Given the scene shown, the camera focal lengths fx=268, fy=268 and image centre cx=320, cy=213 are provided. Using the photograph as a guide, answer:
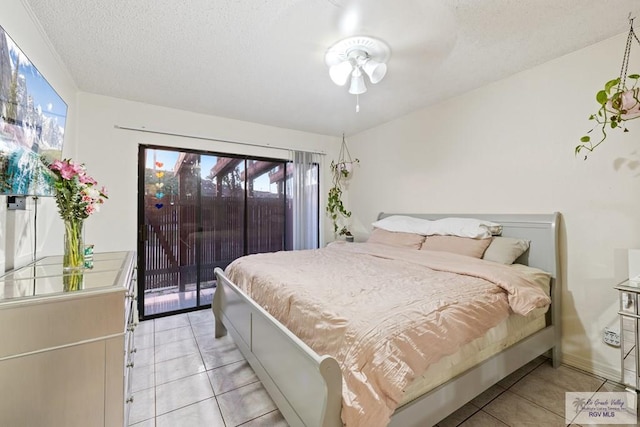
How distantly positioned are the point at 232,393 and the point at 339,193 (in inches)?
133

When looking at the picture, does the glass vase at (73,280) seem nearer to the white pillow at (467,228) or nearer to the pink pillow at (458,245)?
the pink pillow at (458,245)

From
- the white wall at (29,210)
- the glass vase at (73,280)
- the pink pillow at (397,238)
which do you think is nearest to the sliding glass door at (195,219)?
the white wall at (29,210)

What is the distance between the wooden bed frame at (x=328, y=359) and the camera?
1158 mm

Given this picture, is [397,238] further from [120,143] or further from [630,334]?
[120,143]

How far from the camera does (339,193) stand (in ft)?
15.4

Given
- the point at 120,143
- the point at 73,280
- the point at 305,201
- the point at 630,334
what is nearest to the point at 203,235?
the point at 120,143

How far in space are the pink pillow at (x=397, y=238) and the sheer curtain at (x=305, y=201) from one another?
3.97 feet

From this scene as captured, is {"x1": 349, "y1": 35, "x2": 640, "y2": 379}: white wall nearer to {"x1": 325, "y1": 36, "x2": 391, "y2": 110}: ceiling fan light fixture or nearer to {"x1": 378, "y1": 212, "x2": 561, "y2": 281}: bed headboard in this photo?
{"x1": 378, "y1": 212, "x2": 561, "y2": 281}: bed headboard

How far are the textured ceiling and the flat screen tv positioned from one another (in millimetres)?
578

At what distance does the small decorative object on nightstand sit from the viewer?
5.37 feet

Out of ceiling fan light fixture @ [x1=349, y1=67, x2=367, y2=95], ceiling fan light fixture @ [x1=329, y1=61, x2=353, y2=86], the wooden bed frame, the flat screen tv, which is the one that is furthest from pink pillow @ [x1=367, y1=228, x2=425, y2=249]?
the flat screen tv

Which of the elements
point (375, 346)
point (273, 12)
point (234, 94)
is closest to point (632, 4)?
point (273, 12)

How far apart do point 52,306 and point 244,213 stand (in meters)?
2.98

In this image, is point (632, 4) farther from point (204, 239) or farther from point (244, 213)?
point (204, 239)
